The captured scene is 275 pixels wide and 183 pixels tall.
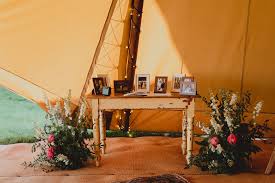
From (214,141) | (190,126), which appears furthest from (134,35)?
(214,141)

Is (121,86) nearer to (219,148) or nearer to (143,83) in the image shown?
(143,83)

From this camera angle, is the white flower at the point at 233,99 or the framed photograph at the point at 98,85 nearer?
the white flower at the point at 233,99

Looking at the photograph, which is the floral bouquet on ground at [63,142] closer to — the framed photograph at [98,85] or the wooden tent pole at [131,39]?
the framed photograph at [98,85]

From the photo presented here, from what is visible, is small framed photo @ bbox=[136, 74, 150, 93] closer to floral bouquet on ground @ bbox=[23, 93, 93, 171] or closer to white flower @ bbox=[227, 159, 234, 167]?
floral bouquet on ground @ bbox=[23, 93, 93, 171]

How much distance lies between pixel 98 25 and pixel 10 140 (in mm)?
1510

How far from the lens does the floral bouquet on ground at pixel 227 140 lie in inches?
127

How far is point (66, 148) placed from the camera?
3359 mm

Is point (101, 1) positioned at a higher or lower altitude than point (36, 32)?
higher

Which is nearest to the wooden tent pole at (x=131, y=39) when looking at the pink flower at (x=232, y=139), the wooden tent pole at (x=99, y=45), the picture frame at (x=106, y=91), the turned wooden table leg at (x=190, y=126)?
the wooden tent pole at (x=99, y=45)

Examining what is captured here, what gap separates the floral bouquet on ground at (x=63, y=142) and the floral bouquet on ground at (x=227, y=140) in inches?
37.0

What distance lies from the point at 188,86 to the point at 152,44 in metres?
0.98

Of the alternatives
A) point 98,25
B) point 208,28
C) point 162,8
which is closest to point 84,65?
point 98,25

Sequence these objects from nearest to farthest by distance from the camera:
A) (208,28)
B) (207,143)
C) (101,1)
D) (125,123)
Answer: (207,143) < (101,1) < (208,28) < (125,123)

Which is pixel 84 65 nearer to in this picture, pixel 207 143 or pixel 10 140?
pixel 10 140
